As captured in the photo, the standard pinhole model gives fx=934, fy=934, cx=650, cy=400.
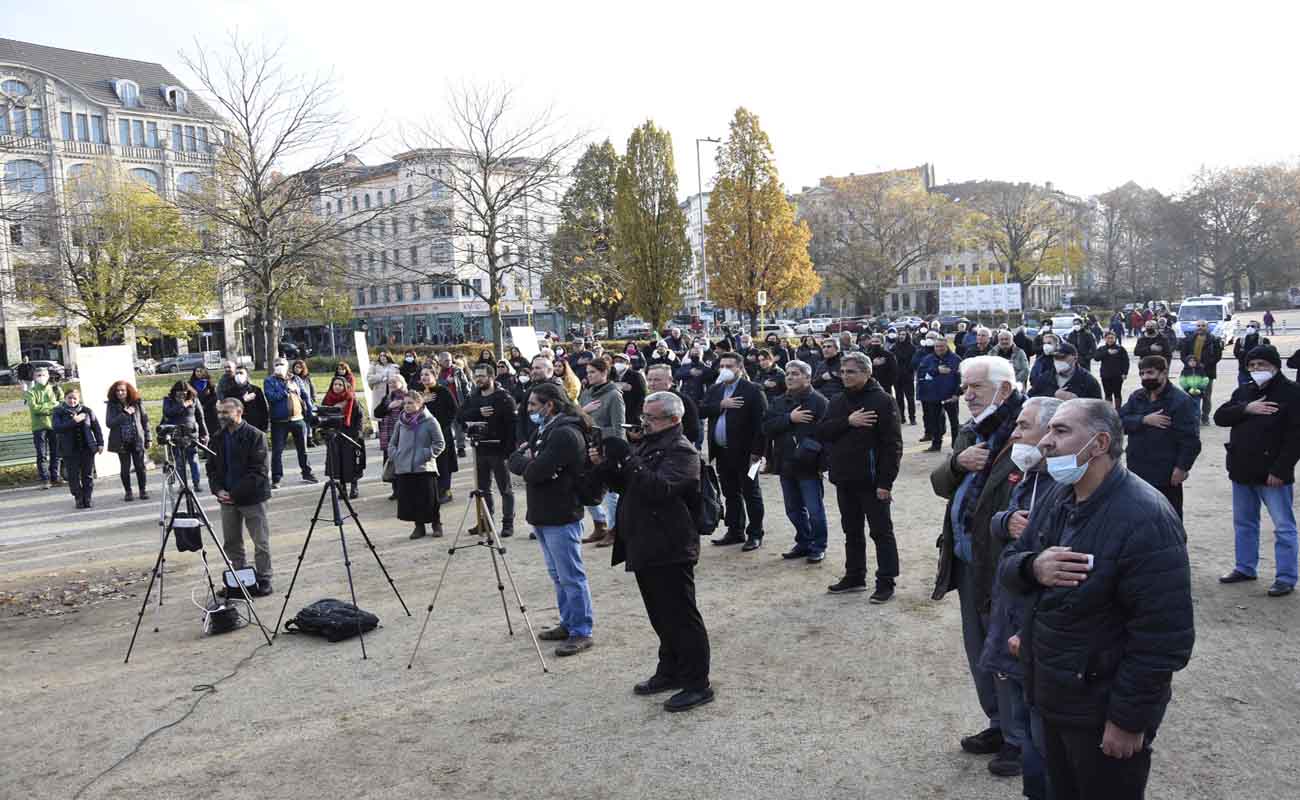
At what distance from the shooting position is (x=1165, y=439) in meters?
7.12

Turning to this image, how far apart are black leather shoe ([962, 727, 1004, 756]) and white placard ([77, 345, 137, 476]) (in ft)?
48.1

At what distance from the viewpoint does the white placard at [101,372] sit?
15352mm

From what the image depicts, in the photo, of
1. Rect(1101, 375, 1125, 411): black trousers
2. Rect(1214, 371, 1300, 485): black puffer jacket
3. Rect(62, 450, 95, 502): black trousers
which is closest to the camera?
Rect(1214, 371, 1300, 485): black puffer jacket

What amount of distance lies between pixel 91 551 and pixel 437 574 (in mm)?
4797

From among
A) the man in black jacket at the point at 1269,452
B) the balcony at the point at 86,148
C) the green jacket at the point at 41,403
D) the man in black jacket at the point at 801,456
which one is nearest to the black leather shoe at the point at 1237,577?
the man in black jacket at the point at 1269,452

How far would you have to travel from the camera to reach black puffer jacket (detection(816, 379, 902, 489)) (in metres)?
7.27

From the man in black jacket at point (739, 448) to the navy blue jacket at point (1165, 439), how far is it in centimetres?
332

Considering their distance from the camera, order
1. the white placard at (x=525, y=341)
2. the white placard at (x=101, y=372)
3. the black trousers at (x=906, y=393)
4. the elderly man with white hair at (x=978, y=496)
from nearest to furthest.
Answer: the elderly man with white hair at (x=978, y=496) → the white placard at (x=101, y=372) → the black trousers at (x=906, y=393) → the white placard at (x=525, y=341)

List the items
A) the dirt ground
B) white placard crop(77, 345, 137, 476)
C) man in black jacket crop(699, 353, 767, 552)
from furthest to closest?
white placard crop(77, 345, 137, 476) < man in black jacket crop(699, 353, 767, 552) < the dirt ground

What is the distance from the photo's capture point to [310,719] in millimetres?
5754

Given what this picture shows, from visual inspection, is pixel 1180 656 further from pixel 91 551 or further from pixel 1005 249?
pixel 1005 249

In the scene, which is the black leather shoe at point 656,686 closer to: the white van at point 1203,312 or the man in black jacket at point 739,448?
the man in black jacket at point 739,448

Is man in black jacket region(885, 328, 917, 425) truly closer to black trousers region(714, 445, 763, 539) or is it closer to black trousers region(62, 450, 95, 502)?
black trousers region(714, 445, 763, 539)

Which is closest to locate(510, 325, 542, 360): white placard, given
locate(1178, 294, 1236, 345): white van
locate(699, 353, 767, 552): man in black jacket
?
locate(699, 353, 767, 552): man in black jacket
